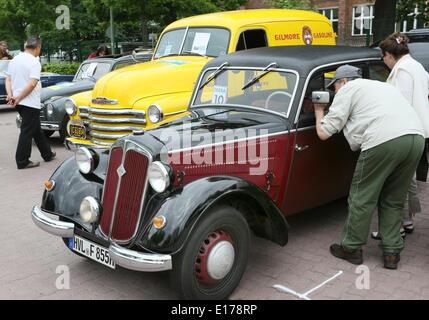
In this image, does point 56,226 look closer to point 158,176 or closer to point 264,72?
point 158,176

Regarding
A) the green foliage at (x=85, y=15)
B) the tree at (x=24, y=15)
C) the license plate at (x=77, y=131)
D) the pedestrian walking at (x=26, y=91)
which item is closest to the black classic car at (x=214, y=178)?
the license plate at (x=77, y=131)

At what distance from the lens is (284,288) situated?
12.3 ft

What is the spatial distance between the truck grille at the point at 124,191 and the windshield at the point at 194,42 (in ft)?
12.8

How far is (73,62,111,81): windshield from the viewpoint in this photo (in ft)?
33.6

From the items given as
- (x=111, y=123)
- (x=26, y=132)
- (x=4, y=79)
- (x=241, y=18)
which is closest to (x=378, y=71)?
(x=241, y=18)

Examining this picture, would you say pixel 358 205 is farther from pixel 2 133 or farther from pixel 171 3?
pixel 171 3

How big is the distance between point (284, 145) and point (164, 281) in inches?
62.1

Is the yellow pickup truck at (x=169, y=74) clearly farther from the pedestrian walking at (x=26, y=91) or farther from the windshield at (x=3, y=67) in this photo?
the windshield at (x=3, y=67)

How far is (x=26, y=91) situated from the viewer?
7500 mm

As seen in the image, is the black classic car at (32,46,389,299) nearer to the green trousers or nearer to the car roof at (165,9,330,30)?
the green trousers

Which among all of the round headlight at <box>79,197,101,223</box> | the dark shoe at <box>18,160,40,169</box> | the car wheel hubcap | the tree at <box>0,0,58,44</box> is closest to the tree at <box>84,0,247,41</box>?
the tree at <box>0,0,58,44</box>

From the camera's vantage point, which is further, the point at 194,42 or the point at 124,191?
the point at 194,42

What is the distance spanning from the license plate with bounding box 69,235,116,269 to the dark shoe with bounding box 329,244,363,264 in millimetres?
2064

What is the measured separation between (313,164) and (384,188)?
2.31 ft
